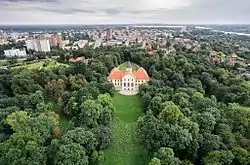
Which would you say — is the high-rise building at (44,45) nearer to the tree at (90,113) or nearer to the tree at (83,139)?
the tree at (90,113)

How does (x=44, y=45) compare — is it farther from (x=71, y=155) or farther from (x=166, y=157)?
(x=166, y=157)

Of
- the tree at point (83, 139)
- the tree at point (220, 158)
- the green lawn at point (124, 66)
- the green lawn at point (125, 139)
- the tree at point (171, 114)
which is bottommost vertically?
the green lawn at point (125, 139)

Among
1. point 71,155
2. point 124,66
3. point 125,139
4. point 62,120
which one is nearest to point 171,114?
point 125,139

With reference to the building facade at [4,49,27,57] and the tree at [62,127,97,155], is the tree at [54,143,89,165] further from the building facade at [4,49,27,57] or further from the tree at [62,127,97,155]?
the building facade at [4,49,27,57]

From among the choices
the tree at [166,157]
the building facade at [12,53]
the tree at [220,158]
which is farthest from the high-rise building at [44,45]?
the tree at [220,158]

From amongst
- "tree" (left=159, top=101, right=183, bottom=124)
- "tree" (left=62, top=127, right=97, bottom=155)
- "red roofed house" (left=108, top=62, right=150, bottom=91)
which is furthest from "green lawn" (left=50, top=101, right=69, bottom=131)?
"tree" (left=159, top=101, right=183, bottom=124)
